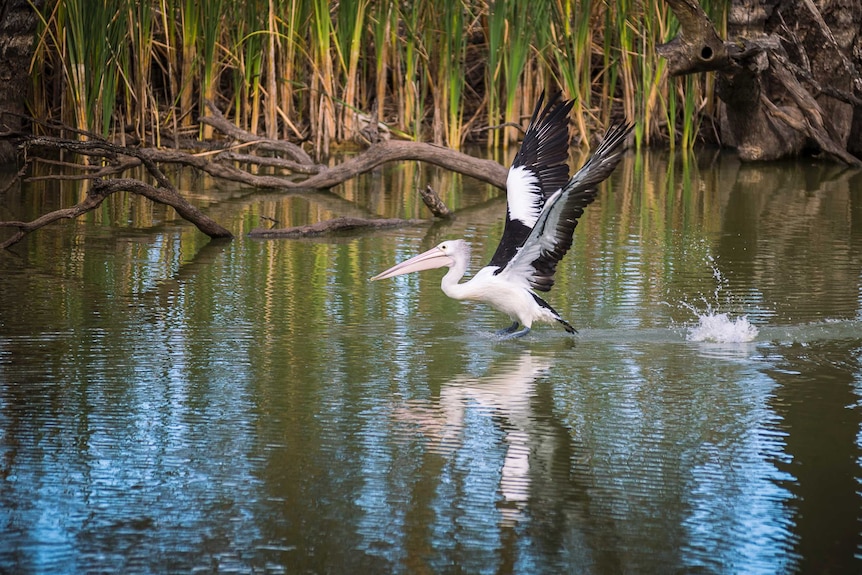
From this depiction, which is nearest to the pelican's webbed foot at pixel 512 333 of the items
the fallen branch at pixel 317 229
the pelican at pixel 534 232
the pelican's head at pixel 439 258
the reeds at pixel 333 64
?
the pelican at pixel 534 232

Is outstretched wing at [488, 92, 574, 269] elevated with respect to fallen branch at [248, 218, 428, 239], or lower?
elevated

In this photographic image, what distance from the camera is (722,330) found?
5.81m

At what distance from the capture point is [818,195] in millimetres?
11102

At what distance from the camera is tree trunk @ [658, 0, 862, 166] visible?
38.1 ft

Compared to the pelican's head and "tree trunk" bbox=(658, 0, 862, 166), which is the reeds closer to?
"tree trunk" bbox=(658, 0, 862, 166)

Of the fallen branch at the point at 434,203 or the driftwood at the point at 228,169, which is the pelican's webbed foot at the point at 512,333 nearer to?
the driftwood at the point at 228,169

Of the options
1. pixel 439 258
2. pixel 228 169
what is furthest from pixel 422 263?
pixel 228 169

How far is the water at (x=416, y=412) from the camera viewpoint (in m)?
3.33

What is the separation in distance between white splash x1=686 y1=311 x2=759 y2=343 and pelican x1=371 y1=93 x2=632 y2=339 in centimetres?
61

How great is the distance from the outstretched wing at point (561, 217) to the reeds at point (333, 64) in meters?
6.43

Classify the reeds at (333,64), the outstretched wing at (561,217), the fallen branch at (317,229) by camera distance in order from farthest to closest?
the reeds at (333,64)
the fallen branch at (317,229)
the outstretched wing at (561,217)

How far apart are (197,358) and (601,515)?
239 centimetres

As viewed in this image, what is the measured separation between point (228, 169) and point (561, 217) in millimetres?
4925

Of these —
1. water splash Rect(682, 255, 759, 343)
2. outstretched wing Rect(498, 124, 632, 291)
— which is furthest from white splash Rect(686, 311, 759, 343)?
outstretched wing Rect(498, 124, 632, 291)
